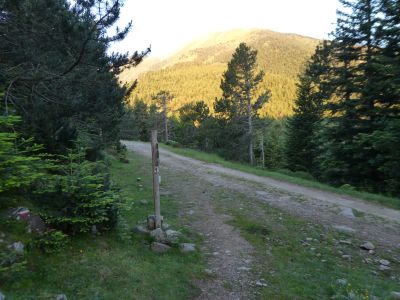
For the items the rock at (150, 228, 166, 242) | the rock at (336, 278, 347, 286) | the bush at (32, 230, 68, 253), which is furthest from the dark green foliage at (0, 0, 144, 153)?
the rock at (336, 278, 347, 286)

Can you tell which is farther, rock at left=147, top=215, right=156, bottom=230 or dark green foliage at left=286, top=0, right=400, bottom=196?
dark green foliage at left=286, top=0, right=400, bottom=196

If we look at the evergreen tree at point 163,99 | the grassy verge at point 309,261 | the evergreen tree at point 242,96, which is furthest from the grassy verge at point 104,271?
the evergreen tree at point 163,99

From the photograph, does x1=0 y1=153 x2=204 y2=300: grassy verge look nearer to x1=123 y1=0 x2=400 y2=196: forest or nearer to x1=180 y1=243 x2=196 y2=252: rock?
x1=180 y1=243 x2=196 y2=252: rock

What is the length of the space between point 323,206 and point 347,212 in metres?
0.78

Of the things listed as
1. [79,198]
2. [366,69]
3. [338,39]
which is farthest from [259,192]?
[338,39]

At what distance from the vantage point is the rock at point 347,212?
9576mm

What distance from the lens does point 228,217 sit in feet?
30.1

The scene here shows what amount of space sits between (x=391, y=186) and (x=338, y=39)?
29.9ft

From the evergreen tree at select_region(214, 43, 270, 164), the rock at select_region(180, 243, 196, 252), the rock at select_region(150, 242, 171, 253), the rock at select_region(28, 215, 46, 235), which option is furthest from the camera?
the evergreen tree at select_region(214, 43, 270, 164)

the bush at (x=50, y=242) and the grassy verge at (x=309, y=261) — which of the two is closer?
the bush at (x=50, y=242)

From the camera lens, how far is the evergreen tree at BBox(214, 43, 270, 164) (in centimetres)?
3183

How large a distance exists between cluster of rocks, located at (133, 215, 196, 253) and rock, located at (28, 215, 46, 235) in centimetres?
209

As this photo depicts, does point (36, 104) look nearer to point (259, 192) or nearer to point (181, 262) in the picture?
point (181, 262)

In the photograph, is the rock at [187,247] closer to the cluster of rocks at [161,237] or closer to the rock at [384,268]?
the cluster of rocks at [161,237]
